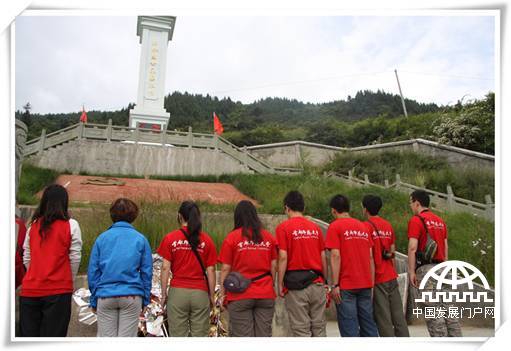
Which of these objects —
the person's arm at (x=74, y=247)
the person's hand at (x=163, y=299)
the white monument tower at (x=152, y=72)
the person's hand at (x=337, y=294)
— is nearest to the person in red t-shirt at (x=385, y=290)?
the person's hand at (x=337, y=294)

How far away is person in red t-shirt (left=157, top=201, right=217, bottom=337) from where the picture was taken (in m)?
3.46

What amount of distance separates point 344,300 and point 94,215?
163 inches

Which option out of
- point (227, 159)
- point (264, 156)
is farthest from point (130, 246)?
point (264, 156)

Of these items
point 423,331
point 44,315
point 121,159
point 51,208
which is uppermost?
point 121,159

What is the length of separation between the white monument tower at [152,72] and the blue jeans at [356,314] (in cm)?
Result: 1577

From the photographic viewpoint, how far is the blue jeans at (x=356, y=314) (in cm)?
377

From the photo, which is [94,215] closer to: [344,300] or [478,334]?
[344,300]

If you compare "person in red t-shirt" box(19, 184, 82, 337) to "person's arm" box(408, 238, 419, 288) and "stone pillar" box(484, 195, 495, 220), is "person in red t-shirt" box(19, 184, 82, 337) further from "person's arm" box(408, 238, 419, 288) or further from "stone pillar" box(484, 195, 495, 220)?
"stone pillar" box(484, 195, 495, 220)

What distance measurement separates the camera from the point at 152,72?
19094mm

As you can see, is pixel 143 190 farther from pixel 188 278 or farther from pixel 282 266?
pixel 282 266

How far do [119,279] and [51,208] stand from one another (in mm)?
796

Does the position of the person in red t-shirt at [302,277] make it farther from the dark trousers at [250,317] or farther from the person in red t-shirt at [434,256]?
the person in red t-shirt at [434,256]

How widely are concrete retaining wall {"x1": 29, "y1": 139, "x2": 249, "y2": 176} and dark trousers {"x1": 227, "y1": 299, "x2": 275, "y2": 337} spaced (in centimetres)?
1297

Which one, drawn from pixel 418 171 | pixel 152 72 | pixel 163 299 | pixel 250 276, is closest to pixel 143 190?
pixel 163 299
